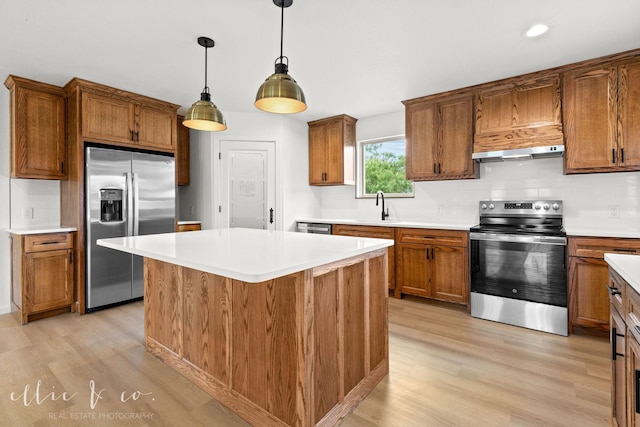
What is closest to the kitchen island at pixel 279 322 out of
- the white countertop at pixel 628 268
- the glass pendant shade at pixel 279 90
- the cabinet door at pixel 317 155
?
the glass pendant shade at pixel 279 90

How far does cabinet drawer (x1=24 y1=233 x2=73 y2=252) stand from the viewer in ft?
9.98

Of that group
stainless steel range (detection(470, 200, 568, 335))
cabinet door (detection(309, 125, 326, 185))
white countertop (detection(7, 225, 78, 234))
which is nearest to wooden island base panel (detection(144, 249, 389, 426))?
stainless steel range (detection(470, 200, 568, 335))

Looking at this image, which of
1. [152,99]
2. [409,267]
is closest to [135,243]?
[152,99]

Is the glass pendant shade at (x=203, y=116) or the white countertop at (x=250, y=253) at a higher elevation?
the glass pendant shade at (x=203, y=116)

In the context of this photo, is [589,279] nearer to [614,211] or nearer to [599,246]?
[599,246]

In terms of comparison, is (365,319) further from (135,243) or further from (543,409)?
(135,243)

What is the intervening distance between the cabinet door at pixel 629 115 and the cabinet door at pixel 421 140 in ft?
5.21

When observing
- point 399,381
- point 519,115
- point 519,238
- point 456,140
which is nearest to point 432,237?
point 519,238

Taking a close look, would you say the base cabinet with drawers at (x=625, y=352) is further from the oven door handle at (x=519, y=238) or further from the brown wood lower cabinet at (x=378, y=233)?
the brown wood lower cabinet at (x=378, y=233)

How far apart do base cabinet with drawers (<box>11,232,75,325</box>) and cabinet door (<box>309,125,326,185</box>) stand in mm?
3140

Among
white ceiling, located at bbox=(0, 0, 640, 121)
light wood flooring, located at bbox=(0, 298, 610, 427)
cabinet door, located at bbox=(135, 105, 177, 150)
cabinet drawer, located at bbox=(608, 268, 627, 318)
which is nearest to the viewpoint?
cabinet drawer, located at bbox=(608, 268, 627, 318)

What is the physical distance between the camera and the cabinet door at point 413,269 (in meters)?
3.52

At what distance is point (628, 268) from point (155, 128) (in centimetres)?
434

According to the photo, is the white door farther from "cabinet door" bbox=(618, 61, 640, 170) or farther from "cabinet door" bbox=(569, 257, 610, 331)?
"cabinet door" bbox=(618, 61, 640, 170)
